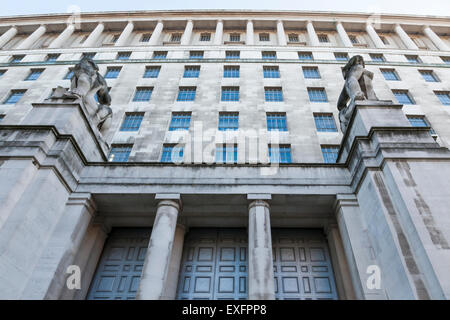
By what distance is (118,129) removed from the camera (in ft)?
68.5

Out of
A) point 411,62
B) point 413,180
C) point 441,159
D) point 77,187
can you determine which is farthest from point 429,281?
point 411,62

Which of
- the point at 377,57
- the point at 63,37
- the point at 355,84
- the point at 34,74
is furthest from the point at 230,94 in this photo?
the point at 63,37

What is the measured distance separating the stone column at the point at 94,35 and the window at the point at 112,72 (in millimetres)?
8814

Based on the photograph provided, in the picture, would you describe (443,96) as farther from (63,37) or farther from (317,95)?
(63,37)

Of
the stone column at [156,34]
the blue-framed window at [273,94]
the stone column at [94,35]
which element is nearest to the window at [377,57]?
the blue-framed window at [273,94]

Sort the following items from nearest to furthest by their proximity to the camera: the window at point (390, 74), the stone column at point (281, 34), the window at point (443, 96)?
the window at point (443, 96), the window at point (390, 74), the stone column at point (281, 34)

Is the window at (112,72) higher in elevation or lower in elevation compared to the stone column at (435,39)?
lower

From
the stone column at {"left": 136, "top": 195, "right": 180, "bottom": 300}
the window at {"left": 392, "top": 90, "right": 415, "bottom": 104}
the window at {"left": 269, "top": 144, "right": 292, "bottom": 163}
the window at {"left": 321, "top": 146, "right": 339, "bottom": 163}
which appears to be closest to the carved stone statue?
the window at {"left": 321, "top": 146, "right": 339, "bottom": 163}

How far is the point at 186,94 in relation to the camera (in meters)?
24.3

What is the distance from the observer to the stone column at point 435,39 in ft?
108

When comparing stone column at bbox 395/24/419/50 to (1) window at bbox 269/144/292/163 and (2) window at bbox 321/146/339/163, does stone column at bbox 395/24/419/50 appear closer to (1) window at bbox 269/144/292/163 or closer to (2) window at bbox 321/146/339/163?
(2) window at bbox 321/146/339/163

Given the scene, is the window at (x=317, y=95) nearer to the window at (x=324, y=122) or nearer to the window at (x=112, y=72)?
the window at (x=324, y=122)

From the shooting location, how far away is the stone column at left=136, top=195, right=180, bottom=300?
9.92 m
